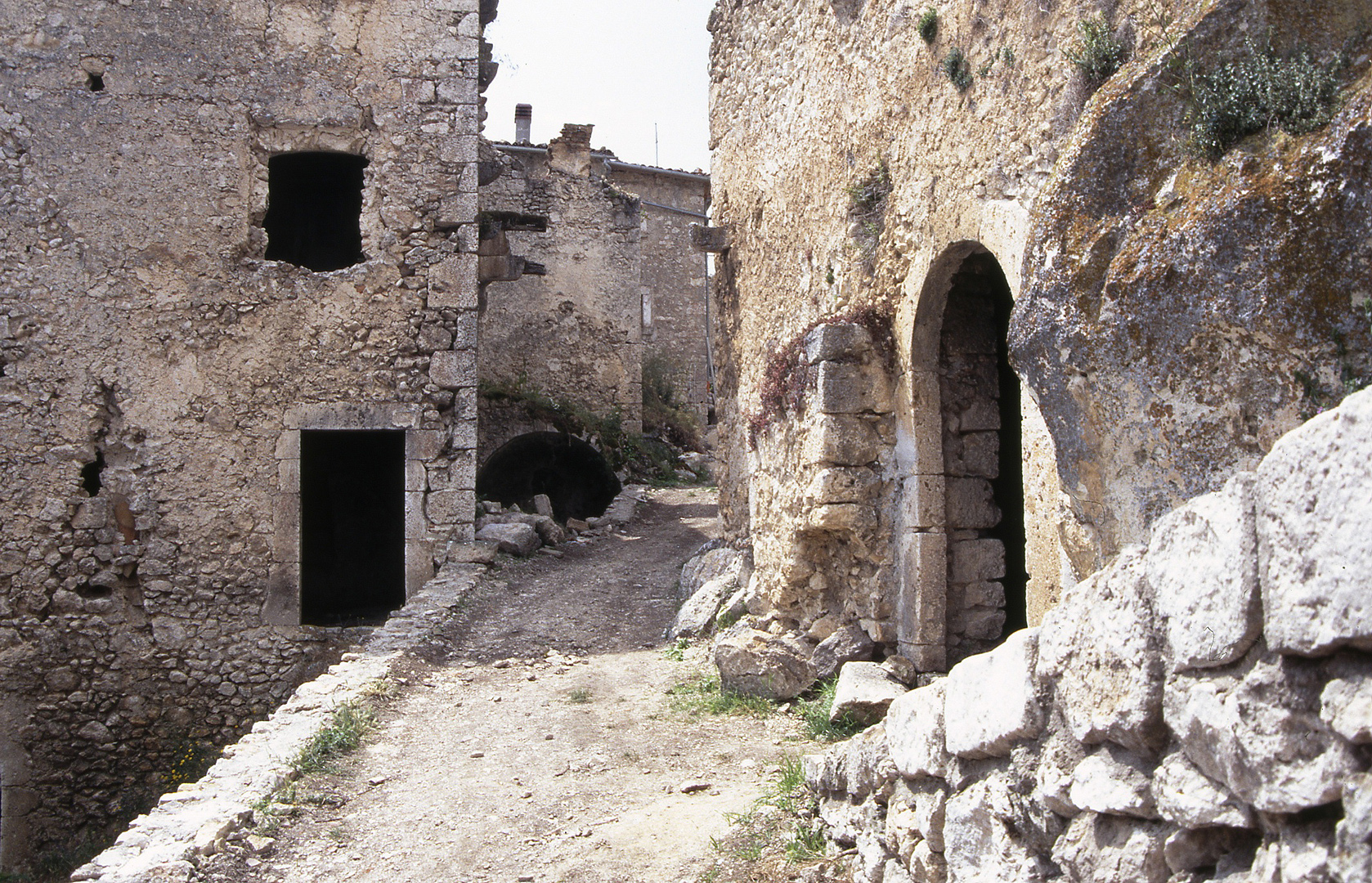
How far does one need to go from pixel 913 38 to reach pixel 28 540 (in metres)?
8.44

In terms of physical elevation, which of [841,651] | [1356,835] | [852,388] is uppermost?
[852,388]

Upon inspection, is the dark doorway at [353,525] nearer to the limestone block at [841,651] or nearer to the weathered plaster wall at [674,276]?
the limestone block at [841,651]

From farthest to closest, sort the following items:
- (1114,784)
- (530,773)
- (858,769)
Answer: (530,773) < (858,769) < (1114,784)

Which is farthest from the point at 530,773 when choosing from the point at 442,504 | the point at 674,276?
the point at 674,276

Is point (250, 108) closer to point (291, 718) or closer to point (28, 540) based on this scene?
point (28, 540)

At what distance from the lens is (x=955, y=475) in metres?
5.94

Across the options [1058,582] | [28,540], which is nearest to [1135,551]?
[1058,582]

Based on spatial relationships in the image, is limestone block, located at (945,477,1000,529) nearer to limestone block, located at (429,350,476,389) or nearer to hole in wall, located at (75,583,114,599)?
limestone block, located at (429,350,476,389)

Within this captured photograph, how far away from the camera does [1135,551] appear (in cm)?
225

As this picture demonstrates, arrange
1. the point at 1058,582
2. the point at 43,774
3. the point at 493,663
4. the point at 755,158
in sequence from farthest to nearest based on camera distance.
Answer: the point at 43,774
the point at 755,158
the point at 493,663
the point at 1058,582

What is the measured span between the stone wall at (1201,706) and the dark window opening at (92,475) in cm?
875

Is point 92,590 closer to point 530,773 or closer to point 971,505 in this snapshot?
point 530,773

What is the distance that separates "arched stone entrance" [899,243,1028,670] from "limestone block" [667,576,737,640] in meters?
2.34

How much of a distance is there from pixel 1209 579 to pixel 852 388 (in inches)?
164
